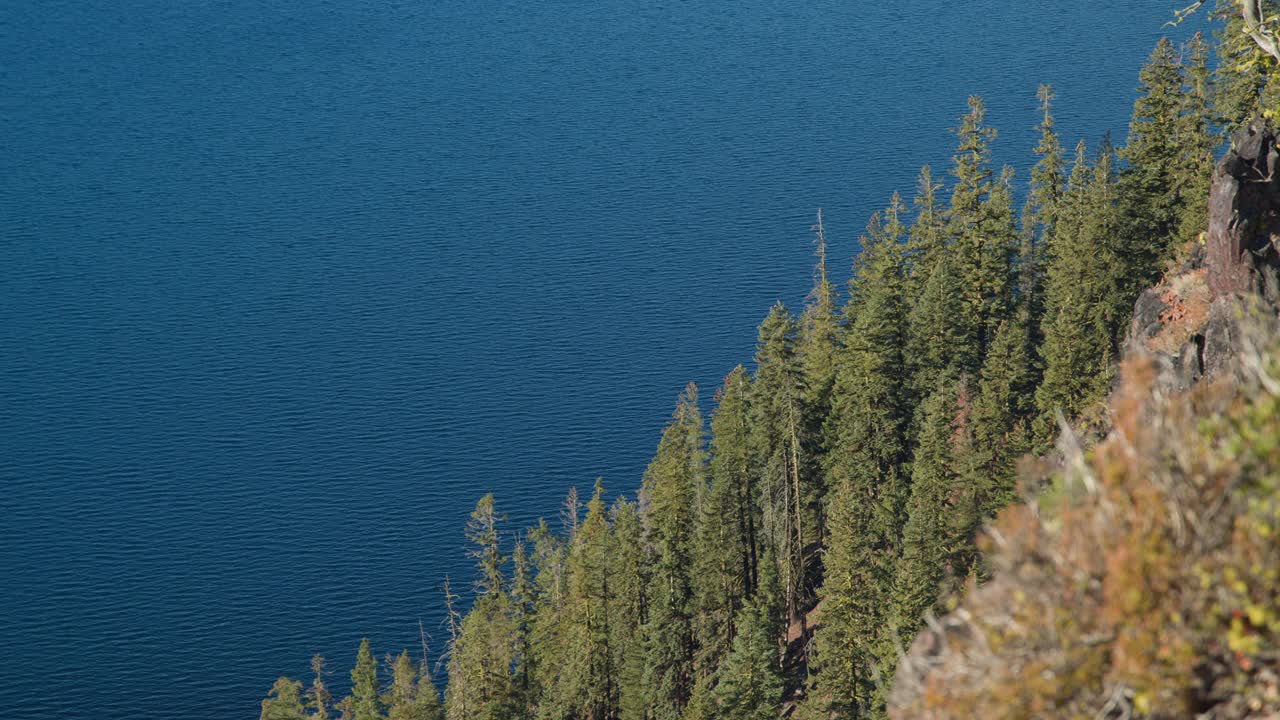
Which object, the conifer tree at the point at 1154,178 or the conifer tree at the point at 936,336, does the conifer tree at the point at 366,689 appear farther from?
the conifer tree at the point at 1154,178

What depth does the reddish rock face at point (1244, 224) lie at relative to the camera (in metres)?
32.9

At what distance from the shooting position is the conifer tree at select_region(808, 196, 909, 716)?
58.1 meters

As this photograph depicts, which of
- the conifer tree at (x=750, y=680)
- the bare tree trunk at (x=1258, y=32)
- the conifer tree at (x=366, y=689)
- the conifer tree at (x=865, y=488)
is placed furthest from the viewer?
the conifer tree at (x=366, y=689)

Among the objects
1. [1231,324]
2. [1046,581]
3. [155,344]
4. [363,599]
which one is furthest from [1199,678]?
[155,344]

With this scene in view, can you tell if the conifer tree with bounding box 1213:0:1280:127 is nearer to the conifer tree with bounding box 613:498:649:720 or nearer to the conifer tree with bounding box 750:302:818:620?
the conifer tree with bounding box 750:302:818:620

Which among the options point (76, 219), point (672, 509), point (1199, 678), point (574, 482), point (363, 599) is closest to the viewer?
point (1199, 678)

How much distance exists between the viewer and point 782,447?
7550cm

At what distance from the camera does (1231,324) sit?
2684cm

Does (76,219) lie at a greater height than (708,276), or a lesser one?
greater

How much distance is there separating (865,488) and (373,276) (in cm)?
8346

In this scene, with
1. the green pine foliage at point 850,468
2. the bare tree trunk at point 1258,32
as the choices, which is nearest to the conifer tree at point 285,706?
the green pine foliage at point 850,468

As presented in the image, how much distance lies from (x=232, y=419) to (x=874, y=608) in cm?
8091

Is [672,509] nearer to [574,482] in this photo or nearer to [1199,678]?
[574,482]

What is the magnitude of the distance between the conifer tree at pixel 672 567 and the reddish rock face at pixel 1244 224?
131 feet
